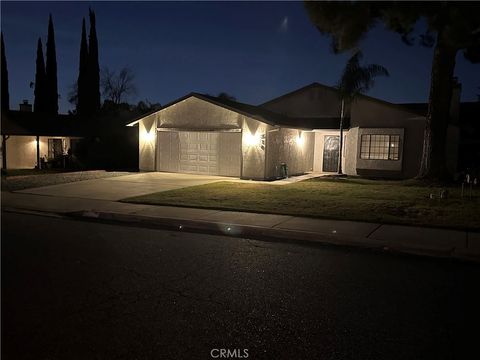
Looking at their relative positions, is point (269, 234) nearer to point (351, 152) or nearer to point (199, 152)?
point (199, 152)

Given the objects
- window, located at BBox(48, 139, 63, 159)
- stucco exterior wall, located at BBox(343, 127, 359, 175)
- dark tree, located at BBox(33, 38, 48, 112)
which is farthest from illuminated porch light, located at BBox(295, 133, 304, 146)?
dark tree, located at BBox(33, 38, 48, 112)

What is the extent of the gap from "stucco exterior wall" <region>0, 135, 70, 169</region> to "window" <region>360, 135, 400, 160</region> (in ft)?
60.1

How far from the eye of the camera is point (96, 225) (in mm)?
9211

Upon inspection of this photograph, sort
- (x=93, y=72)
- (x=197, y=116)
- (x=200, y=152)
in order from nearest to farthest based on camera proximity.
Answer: (x=197, y=116) < (x=200, y=152) < (x=93, y=72)

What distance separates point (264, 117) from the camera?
19.5 meters

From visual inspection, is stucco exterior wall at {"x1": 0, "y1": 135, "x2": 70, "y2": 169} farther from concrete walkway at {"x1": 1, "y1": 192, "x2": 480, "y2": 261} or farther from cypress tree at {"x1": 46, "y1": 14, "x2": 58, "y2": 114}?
cypress tree at {"x1": 46, "y1": 14, "x2": 58, "y2": 114}

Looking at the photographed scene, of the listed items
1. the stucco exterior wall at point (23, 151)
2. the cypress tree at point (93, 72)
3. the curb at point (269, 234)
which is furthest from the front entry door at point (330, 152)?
the cypress tree at point (93, 72)

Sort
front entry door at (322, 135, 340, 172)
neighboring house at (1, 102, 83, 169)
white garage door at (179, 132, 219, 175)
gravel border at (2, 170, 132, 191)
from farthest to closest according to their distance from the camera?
1. neighboring house at (1, 102, 83, 169)
2. front entry door at (322, 135, 340, 172)
3. white garage door at (179, 132, 219, 175)
4. gravel border at (2, 170, 132, 191)

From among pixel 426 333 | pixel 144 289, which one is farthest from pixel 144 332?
pixel 426 333

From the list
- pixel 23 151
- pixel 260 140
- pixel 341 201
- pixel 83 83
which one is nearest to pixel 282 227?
pixel 341 201

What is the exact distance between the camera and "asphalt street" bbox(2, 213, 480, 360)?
3779 mm

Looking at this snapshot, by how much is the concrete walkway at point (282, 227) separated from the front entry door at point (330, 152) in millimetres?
14117

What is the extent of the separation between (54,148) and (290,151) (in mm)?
14835

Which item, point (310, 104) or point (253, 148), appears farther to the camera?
point (310, 104)
